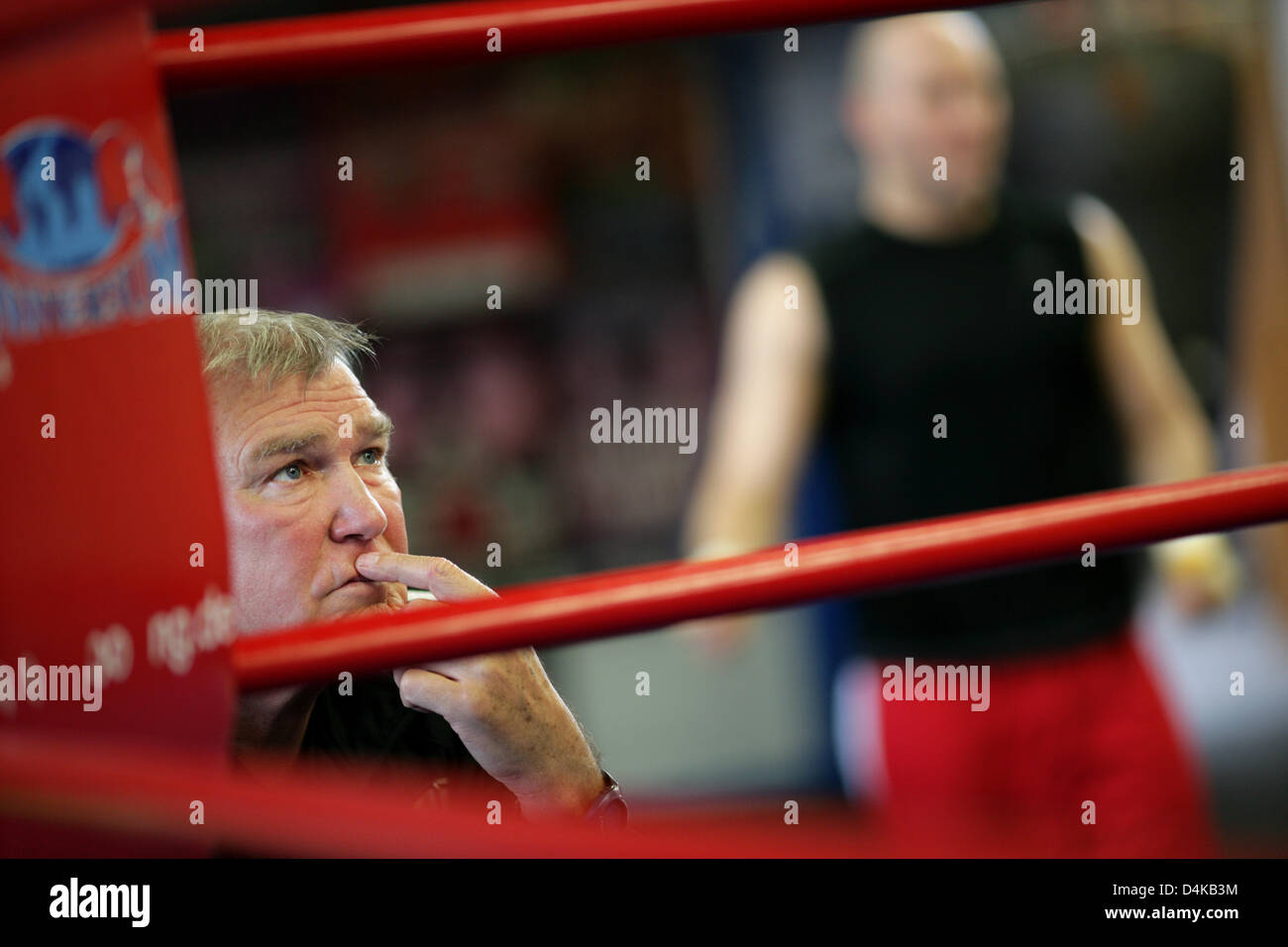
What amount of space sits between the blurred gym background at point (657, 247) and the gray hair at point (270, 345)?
2.38 m

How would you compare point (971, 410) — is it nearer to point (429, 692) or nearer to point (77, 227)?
point (429, 692)

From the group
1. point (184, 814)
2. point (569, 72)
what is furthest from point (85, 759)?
point (569, 72)

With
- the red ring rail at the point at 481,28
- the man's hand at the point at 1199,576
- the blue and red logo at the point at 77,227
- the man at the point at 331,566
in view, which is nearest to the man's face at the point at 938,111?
the man's hand at the point at 1199,576

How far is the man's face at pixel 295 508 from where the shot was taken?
32.1 inches

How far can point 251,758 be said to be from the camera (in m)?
0.82

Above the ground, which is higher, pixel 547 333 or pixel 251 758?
pixel 547 333

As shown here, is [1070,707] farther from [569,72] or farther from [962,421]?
[569,72]

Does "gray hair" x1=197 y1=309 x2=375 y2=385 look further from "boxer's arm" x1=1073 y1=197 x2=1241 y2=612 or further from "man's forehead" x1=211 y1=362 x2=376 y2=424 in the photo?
"boxer's arm" x1=1073 y1=197 x2=1241 y2=612

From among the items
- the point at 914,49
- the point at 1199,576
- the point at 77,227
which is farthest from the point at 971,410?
the point at 77,227

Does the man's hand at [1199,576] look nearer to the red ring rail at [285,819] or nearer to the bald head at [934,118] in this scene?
the bald head at [934,118]

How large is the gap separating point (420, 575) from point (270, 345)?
16cm

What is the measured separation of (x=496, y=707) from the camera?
810mm

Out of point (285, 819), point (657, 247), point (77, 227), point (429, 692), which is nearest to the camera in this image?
point (285, 819)
